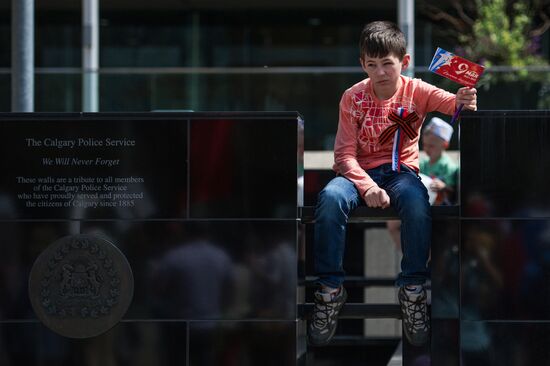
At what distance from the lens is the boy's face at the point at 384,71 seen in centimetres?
548

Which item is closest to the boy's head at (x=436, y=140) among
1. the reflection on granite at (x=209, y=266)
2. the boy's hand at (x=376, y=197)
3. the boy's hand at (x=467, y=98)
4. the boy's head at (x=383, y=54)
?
the boy's head at (x=383, y=54)

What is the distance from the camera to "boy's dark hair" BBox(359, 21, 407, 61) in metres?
5.45

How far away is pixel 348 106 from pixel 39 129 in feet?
4.93

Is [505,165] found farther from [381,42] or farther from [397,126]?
[381,42]

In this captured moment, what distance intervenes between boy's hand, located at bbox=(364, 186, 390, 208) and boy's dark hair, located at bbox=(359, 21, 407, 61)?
2.19 feet

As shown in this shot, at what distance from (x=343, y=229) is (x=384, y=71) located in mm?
800

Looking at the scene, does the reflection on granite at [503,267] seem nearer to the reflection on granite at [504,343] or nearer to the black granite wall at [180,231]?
the reflection on granite at [504,343]

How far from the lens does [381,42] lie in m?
5.45

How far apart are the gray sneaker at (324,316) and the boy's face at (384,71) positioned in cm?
100

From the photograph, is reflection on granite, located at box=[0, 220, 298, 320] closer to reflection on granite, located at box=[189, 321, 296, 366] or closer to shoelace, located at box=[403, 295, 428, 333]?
reflection on granite, located at box=[189, 321, 296, 366]

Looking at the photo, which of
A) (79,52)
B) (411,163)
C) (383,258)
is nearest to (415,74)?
(383,258)

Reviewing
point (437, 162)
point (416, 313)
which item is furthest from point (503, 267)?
point (437, 162)

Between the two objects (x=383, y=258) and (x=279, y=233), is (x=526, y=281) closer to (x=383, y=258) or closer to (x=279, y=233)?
(x=279, y=233)

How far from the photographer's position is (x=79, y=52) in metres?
20.7
